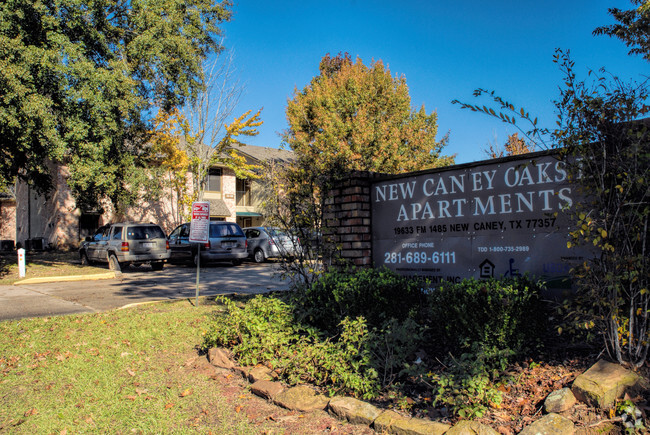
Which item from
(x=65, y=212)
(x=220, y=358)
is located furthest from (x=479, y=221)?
(x=65, y=212)

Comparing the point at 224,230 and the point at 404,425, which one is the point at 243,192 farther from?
the point at 404,425

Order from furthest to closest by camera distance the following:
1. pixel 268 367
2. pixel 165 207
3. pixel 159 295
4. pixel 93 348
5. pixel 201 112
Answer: pixel 165 207
pixel 201 112
pixel 159 295
pixel 93 348
pixel 268 367

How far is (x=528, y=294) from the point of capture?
3721mm

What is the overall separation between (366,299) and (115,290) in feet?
29.1

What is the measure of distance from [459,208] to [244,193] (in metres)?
31.9

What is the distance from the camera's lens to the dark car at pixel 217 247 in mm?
18219

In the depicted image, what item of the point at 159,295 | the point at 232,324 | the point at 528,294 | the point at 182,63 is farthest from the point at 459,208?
the point at 182,63

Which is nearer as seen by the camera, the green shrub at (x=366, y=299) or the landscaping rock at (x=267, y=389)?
the landscaping rock at (x=267, y=389)

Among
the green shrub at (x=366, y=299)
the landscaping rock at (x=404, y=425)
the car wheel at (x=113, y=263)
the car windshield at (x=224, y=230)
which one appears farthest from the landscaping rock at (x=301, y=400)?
the car windshield at (x=224, y=230)

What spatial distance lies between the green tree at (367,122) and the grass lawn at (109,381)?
1600cm

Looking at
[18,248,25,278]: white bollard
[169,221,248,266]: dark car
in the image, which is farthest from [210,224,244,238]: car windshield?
[18,248,25,278]: white bollard

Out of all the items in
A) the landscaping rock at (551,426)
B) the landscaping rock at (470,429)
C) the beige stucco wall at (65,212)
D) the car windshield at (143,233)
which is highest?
the beige stucco wall at (65,212)

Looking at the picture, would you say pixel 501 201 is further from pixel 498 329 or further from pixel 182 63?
pixel 182 63

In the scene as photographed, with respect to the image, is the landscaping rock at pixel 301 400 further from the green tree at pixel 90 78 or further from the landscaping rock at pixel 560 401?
the green tree at pixel 90 78
